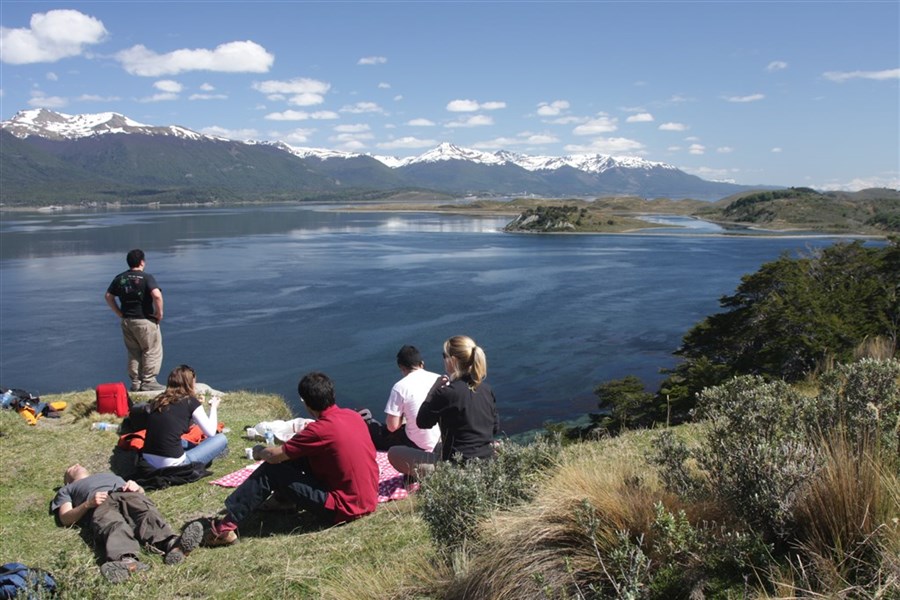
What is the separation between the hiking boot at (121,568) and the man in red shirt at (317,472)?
595 mm

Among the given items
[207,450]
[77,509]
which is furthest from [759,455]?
[207,450]

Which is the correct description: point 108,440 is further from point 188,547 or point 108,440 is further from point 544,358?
point 544,358

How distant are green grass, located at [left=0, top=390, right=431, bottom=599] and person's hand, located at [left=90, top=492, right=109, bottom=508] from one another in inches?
13.9

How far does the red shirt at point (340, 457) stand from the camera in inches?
233

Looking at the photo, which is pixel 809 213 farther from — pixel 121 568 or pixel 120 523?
pixel 121 568

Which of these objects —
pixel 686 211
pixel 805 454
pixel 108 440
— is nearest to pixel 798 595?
pixel 805 454

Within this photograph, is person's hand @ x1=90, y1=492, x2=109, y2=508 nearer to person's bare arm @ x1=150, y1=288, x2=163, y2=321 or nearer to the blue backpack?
the blue backpack

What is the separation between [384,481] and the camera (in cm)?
762

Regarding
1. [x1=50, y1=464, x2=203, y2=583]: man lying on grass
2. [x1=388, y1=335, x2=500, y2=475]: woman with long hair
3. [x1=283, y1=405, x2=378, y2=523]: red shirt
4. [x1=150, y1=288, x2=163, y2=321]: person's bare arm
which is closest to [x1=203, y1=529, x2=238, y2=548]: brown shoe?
[x1=50, y1=464, x2=203, y2=583]: man lying on grass

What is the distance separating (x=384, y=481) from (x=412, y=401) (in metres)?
0.96

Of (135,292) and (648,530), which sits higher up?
(135,292)

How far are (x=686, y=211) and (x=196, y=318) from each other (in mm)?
160645

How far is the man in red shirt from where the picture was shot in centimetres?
593

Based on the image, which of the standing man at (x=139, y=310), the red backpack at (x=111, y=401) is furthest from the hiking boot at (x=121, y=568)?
the standing man at (x=139, y=310)
